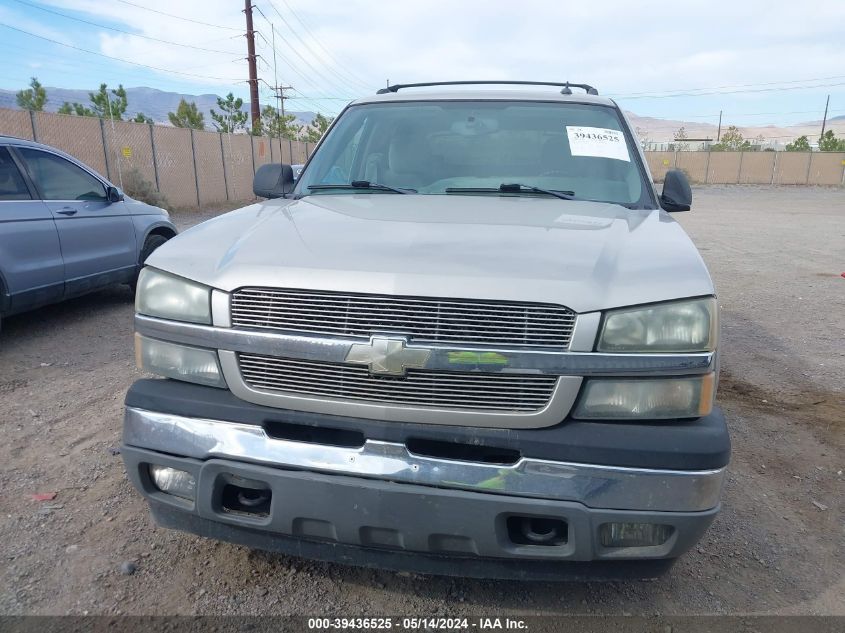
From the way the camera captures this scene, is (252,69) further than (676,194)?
Yes

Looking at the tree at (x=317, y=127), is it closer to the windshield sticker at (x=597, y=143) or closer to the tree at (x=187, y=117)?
the tree at (x=187, y=117)

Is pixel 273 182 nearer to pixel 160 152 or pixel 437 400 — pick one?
pixel 437 400

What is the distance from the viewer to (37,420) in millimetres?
3881

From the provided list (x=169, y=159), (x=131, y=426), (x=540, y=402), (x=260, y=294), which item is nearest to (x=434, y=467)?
(x=540, y=402)

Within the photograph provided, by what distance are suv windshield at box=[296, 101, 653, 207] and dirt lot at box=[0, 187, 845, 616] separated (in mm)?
1650

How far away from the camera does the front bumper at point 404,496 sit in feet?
6.12

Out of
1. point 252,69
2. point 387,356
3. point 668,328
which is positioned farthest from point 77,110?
point 668,328

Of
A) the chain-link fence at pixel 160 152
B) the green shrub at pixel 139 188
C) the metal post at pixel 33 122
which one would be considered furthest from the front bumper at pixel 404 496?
the green shrub at pixel 139 188

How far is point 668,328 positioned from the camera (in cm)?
193

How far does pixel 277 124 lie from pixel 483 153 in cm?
3938

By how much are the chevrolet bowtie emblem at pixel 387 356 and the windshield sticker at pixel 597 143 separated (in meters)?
1.78

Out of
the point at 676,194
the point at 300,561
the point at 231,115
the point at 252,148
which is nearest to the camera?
the point at 300,561

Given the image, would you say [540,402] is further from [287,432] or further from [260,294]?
[260,294]

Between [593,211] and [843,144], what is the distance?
223 ft
